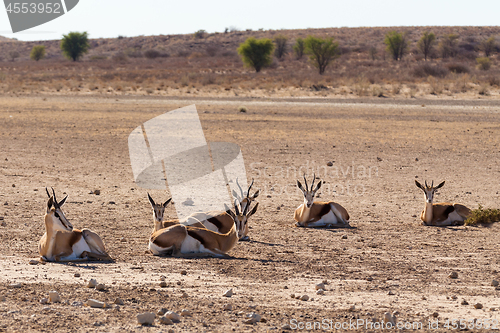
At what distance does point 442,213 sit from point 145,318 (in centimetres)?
689

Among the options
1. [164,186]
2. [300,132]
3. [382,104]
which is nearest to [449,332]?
[164,186]

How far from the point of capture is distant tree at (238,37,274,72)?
62.6 m

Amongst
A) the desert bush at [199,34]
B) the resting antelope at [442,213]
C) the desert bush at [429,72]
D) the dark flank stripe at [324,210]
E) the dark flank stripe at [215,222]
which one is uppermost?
the desert bush at [199,34]

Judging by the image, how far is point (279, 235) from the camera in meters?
9.54

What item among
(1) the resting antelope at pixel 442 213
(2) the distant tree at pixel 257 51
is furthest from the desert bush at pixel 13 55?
(1) the resting antelope at pixel 442 213

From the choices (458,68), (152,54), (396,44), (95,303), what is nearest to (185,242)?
(95,303)

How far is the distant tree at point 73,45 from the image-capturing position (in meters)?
95.1

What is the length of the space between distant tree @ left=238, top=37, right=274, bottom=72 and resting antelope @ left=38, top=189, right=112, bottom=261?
184 feet

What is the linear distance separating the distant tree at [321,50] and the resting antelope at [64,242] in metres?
48.6

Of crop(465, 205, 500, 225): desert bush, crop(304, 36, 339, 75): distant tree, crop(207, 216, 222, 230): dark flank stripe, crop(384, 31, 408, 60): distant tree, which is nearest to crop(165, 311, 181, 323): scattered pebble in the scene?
crop(207, 216, 222, 230): dark flank stripe

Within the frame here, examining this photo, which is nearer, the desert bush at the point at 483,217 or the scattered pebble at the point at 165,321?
the scattered pebble at the point at 165,321

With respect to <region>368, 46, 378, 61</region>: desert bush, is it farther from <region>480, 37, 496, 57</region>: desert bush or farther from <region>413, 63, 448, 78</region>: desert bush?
<region>413, 63, 448, 78</region>: desert bush

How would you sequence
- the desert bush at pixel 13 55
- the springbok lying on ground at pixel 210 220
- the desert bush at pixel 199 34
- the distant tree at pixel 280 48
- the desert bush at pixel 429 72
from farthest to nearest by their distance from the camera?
the desert bush at pixel 199 34
the desert bush at pixel 13 55
the distant tree at pixel 280 48
the desert bush at pixel 429 72
the springbok lying on ground at pixel 210 220

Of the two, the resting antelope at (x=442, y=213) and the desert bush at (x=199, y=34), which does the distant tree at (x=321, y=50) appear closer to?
the resting antelope at (x=442, y=213)
